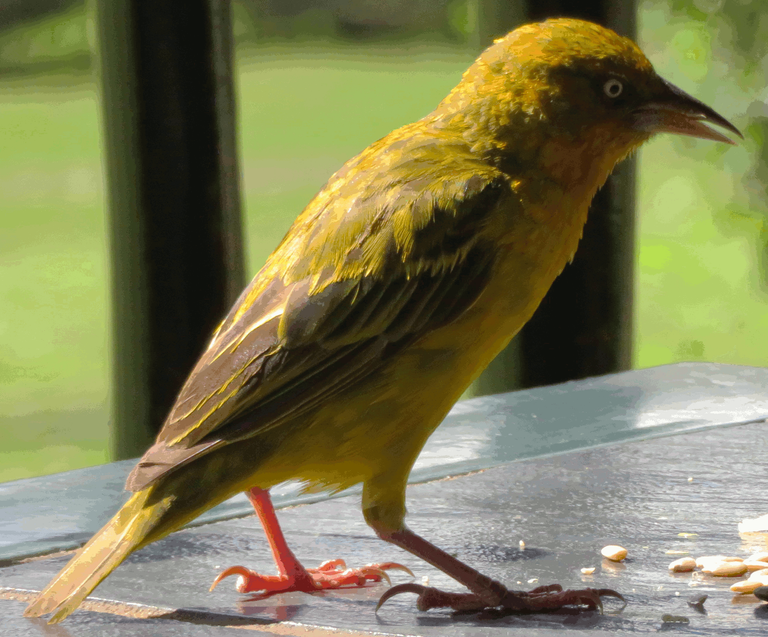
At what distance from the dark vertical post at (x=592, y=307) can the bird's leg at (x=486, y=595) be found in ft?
9.37

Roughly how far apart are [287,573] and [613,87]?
4.55 feet

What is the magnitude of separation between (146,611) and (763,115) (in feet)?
19.8

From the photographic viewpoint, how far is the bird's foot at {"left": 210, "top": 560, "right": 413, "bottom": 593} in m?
2.98

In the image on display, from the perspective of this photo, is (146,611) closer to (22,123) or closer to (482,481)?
(482,481)

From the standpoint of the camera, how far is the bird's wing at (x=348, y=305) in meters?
2.79

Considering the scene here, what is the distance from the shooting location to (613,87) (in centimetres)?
304

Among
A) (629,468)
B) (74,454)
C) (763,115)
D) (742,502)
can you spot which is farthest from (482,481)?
(74,454)

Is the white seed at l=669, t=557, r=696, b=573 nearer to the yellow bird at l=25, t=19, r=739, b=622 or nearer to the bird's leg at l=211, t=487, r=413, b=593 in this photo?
the yellow bird at l=25, t=19, r=739, b=622

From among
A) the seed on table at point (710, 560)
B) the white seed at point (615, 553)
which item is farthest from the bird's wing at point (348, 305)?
the seed on table at point (710, 560)

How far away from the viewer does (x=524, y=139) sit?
302 centimetres

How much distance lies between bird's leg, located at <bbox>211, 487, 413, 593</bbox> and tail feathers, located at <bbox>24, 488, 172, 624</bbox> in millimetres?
296

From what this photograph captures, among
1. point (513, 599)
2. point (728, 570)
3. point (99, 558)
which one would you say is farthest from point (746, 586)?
point (99, 558)

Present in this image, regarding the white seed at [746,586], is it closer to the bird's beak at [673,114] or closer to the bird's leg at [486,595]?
the bird's leg at [486,595]

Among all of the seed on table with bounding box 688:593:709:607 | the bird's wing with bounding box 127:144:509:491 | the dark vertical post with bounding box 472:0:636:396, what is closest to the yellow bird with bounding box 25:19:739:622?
the bird's wing with bounding box 127:144:509:491
